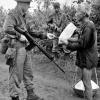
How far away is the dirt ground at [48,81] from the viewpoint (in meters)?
6.27

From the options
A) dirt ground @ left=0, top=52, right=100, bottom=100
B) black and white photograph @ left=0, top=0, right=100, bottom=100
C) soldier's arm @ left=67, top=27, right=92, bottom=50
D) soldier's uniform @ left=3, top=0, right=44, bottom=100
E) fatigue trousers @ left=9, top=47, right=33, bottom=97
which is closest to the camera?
soldier's arm @ left=67, top=27, right=92, bottom=50

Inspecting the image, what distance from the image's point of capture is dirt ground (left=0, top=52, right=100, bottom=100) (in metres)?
6.27

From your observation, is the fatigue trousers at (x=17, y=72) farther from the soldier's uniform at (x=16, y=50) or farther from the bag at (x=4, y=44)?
the bag at (x=4, y=44)

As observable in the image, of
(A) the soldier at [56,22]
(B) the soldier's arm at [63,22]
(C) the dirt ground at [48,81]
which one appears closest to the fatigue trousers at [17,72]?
(C) the dirt ground at [48,81]

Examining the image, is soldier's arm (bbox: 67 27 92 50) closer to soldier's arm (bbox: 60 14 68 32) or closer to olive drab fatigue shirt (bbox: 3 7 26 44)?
olive drab fatigue shirt (bbox: 3 7 26 44)

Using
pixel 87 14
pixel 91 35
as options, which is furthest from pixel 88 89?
pixel 87 14

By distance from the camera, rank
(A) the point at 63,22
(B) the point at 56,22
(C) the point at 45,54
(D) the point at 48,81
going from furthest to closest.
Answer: (A) the point at 63,22
(B) the point at 56,22
(D) the point at 48,81
(C) the point at 45,54

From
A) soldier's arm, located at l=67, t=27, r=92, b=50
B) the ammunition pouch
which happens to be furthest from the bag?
soldier's arm, located at l=67, t=27, r=92, b=50

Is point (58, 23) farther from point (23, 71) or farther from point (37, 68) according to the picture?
point (23, 71)

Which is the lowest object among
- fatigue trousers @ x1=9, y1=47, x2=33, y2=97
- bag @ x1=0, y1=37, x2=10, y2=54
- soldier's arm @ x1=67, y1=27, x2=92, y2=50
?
fatigue trousers @ x1=9, y1=47, x2=33, y2=97

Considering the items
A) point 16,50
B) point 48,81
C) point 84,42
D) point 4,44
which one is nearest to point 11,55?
point 16,50

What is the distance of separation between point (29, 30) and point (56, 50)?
367 cm

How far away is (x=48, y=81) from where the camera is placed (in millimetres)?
7629

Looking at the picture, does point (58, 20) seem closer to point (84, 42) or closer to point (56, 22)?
point (56, 22)
